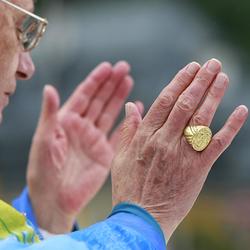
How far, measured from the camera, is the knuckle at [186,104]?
1681mm

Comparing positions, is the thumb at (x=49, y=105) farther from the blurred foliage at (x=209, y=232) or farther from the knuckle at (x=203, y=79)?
the blurred foliage at (x=209, y=232)

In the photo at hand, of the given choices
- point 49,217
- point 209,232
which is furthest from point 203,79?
point 209,232

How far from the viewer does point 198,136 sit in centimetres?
168

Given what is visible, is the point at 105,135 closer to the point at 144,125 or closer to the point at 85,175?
the point at 85,175

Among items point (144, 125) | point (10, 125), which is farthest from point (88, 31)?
point (144, 125)

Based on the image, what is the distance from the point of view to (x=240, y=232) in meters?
5.75

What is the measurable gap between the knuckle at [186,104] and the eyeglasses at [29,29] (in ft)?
1.86

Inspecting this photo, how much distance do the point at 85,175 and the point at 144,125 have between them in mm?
1032

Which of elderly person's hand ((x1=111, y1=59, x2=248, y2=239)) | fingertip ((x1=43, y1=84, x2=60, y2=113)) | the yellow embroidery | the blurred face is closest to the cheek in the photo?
the blurred face

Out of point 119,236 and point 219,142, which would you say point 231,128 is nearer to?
point 219,142

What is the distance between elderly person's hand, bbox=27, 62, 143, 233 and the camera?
8.68 feet

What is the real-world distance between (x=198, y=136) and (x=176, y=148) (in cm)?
5

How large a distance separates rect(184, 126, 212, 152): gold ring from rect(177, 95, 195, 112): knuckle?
4cm

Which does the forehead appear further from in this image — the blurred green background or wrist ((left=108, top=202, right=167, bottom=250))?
the blurred green background
